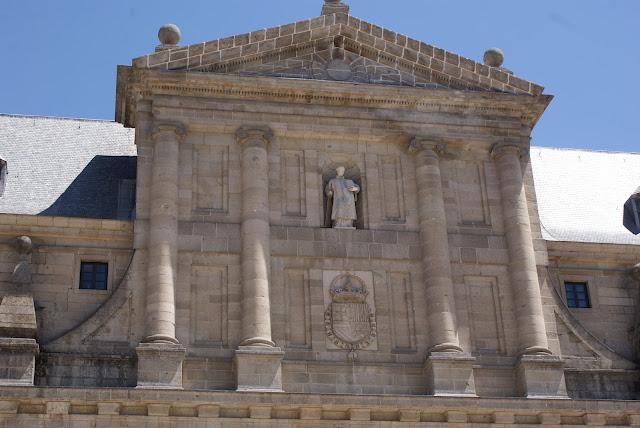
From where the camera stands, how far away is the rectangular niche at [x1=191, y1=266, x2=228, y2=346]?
87.9 feet

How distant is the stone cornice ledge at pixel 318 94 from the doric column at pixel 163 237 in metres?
1.29

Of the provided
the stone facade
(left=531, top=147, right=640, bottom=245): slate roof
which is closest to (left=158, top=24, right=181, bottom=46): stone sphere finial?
the stone facade

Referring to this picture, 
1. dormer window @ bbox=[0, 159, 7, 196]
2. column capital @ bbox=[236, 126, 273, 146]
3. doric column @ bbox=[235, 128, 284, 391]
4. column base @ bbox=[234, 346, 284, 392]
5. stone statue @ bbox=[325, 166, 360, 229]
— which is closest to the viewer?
column base @ bbox=[234, 346, 284, 392]

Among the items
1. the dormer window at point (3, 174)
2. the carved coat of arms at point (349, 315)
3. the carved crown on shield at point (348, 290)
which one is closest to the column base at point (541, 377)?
the carved coat of arms at point (349, 315)

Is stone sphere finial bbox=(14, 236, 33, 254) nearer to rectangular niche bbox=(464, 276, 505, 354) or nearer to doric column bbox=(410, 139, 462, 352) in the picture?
doric column bbox=(410, 139, 462, 352)

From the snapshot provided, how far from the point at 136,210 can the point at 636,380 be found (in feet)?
42.7

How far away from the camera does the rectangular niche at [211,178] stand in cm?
2847

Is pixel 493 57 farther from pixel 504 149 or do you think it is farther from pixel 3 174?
pixel 3 174

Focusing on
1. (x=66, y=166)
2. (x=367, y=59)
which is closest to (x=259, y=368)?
(x=66, y=166)

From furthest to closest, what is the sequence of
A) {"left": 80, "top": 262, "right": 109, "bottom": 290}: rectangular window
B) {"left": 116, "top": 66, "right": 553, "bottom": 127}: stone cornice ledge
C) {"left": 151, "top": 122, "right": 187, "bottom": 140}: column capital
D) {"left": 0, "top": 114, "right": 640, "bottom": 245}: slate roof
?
{"left": 0, "top": 114, "right": 640, "bottom": 245}: slate roof < {"left": 116, "top": 66, "right": 553, "bottom": 127}: stone cornice ledge < {"left": 151, "top": 122, "right": 187, "bottom": 140}: column capital < {"left": 80, "top": 262, "right": 109, "bottom": 290}: rectangular window

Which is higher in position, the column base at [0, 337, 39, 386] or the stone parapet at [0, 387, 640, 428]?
the column base at [0, 337, 39, 386]

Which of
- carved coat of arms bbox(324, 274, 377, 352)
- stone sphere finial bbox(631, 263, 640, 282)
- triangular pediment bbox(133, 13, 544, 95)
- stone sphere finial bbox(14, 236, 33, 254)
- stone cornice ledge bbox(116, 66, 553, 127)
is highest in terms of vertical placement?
triangular pediment bbox(133, 13, 544, 95)

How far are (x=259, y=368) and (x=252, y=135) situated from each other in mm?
6223

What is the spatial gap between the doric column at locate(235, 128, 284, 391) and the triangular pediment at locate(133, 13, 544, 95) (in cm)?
258
